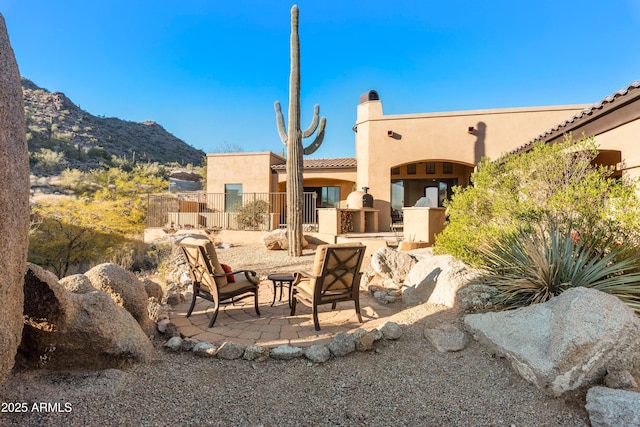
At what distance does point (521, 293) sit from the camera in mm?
4027

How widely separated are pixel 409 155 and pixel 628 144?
29.4 feet

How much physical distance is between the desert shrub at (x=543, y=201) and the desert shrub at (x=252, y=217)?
976 cm

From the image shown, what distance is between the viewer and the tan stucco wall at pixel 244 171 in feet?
57.0

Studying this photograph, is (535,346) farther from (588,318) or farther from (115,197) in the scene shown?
(115,197)

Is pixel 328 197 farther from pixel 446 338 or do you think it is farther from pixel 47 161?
pixel 47 161

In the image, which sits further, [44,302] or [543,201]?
[543,201]

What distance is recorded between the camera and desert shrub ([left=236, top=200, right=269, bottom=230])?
14.7 metres

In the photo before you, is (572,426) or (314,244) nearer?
(572,426)

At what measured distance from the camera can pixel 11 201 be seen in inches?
76.5

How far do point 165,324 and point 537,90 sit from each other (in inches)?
681

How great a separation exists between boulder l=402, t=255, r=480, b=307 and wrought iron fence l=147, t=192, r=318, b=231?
873 cm

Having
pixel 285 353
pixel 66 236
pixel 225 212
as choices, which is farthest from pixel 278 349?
pixel 225 212

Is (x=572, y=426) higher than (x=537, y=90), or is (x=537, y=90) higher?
(x=537, y=90)

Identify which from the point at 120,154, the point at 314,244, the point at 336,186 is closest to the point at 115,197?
the point at 314,244
